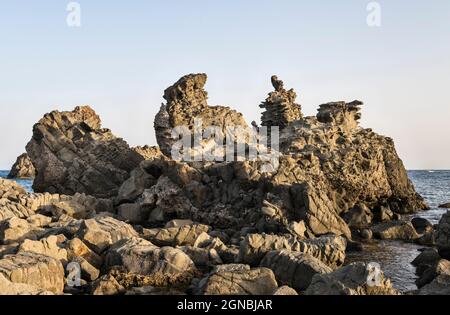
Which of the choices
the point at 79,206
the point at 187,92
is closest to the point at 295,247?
the point at 79,206

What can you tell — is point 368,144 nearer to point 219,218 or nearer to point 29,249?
point 219,218

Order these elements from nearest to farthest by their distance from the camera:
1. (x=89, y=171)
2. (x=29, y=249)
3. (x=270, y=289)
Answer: (x=270, y=289) < (x=29, y=249) < (x=89, y=171)

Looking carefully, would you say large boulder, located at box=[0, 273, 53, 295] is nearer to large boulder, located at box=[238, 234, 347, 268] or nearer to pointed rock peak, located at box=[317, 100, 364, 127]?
large boulder, located at box=[238, 234, 347, 268]

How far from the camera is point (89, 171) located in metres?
54.7

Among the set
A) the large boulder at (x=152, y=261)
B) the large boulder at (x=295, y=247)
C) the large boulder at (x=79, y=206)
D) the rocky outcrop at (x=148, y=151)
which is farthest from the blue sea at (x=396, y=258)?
the rocky outcrop at (x=148, y=151)

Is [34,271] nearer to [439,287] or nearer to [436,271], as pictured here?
[439,287]

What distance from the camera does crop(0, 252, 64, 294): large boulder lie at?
20.1 m

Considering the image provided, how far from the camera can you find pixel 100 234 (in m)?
27.9

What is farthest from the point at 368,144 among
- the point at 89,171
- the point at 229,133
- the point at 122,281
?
the point at 122,281

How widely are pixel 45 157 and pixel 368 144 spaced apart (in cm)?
4176

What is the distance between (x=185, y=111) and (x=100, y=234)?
91.9 ft

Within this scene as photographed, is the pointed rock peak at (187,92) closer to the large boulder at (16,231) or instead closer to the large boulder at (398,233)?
the large boulder at (398,233)

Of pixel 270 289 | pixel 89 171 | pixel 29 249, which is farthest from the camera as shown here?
pixel 89 171

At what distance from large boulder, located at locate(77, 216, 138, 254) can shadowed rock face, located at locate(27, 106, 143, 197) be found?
2347cm
